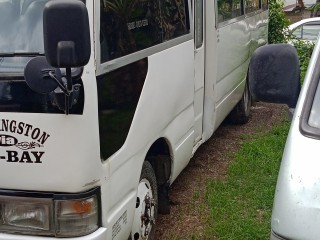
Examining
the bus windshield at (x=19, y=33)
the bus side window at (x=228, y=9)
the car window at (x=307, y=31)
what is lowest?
the car window at (x=307, y=31)

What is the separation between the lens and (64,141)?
3.04 m

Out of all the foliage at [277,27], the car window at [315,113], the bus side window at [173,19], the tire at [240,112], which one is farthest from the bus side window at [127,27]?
the foliage at [277,27]

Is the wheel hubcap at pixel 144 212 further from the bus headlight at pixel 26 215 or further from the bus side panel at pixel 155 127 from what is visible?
the bus headlight at pixel 26 215

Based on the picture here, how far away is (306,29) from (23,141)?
35.4ft

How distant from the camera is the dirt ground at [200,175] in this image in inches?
196

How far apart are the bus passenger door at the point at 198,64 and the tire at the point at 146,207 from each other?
1.31m

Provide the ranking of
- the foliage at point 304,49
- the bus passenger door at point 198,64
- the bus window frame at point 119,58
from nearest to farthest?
the bus window frame at point 119,58 < the bus passenger door at point 198,64 < the foliage at point 304,49

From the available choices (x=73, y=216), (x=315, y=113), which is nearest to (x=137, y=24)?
(x=73, y=216)

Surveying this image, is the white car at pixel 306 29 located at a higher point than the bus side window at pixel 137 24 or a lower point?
lower

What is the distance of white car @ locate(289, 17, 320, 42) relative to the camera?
12516mm

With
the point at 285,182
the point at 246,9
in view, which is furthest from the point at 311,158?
the point at 246,9

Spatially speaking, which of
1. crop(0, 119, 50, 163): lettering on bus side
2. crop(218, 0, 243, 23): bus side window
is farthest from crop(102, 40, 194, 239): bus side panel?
crop(218, 0, 243, 23): bus side window

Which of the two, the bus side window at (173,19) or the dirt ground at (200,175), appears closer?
the bus side window at (173,19)

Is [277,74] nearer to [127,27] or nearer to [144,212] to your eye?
[127,27]
